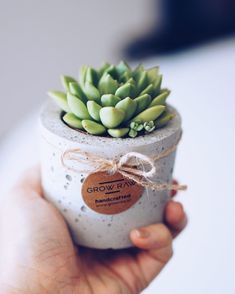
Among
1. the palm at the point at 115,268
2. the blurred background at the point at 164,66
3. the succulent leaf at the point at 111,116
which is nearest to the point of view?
the succulent leaf at the point at 111,116

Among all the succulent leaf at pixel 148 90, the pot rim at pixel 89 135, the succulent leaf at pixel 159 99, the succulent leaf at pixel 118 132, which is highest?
the succulent leaf at pixel 148 90

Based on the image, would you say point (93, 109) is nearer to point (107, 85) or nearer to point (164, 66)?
point (107, 85)

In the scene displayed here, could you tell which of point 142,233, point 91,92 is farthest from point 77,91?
point 142,233

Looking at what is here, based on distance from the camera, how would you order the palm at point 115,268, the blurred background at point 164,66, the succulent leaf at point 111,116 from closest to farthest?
1. the succulent leaf at point 111,116
2. the palm at point 115,268
3. the blurred background at point 164,66

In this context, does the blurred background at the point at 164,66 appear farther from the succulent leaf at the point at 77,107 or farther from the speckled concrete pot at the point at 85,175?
the succulent leaf at the point at 77,107

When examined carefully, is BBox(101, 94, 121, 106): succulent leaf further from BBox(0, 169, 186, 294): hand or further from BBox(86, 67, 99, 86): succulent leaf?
BBox(0, 169, 186, 294): hand

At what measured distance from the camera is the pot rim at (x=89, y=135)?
2.04ft

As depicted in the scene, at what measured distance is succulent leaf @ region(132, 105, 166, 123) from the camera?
0.64 meters

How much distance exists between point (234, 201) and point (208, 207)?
0.06 metres

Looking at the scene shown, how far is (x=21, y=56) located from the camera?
67.8 inches

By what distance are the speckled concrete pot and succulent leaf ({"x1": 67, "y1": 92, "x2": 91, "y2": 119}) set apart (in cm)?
3

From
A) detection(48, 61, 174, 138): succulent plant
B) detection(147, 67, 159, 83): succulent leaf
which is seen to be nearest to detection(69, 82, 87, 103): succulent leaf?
detection(48, 61, 174, 138): succulent plant

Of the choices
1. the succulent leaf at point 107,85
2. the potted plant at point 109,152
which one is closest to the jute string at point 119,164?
the potted plant at point 109,152

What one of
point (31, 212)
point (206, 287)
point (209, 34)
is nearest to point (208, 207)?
point (206, 287)
